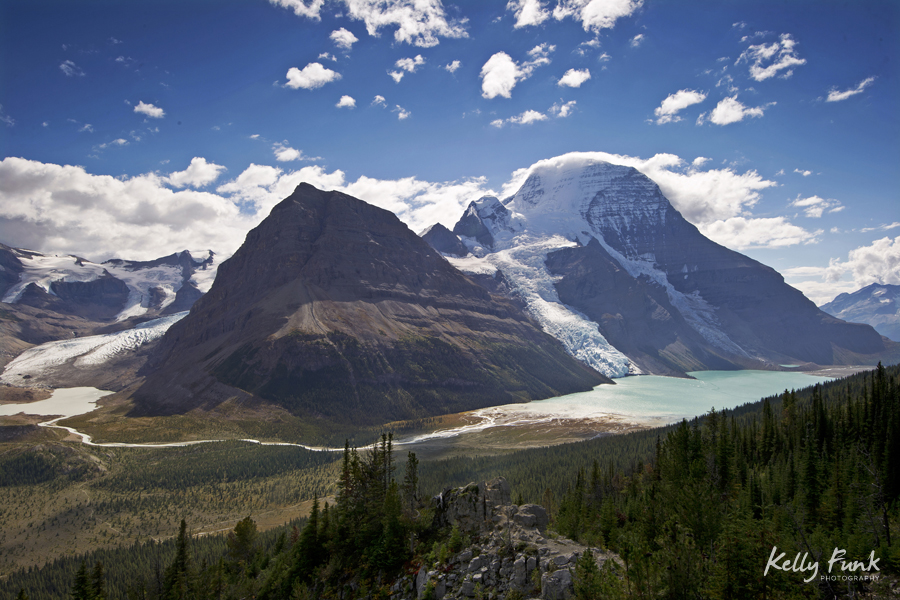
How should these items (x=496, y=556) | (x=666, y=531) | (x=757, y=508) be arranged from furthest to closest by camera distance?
(x=757, y=508) → (x=666, y=531) → (x=496, y=556)

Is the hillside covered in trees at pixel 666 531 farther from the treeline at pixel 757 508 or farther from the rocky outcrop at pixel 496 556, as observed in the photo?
the rocky outcrop at pixel 496 556

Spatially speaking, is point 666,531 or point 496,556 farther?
point 666,531

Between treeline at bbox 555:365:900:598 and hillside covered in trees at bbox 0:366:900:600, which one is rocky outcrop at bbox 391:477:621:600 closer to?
hillside covered in trees at bbox 0:366:900:600

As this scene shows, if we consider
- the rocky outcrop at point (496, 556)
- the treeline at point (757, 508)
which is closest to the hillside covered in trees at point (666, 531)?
the treeline at point (757, 508)

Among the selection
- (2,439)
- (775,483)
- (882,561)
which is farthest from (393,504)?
(2,439)

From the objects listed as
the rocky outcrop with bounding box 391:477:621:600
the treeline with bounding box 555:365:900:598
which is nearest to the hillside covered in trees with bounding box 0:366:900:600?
the treeline with bounding box 555:365:900:598

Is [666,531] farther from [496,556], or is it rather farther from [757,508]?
[757,508]

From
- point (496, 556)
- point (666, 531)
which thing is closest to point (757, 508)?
point (666, 531)
